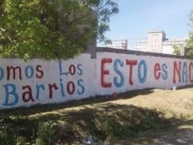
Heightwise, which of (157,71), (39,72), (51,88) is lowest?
(51,88)

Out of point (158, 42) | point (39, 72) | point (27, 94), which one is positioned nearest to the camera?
point (27, 94)

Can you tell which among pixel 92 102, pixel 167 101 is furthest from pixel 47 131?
pixel 167 101

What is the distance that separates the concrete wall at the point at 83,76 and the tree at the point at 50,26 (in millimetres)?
2494

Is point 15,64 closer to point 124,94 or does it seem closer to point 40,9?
point 40,9

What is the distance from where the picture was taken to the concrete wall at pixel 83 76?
11112mm

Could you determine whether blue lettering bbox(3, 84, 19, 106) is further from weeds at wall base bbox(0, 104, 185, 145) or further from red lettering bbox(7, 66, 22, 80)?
weeds at wall base bbox(0, 104, 185, 145)

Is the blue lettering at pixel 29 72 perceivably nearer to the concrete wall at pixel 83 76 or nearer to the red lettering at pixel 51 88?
the concrete wall at pixel 83 76

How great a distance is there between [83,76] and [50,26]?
5.03m

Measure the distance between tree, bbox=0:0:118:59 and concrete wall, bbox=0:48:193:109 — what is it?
2494mm

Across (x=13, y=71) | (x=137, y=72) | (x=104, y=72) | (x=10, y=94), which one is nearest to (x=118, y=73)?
(x=104, y=72)

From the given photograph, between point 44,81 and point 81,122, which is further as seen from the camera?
point 44,81

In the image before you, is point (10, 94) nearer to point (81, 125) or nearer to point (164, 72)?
point (81, 125)

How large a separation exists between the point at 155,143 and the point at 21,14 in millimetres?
4385

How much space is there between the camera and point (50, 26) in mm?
8688
